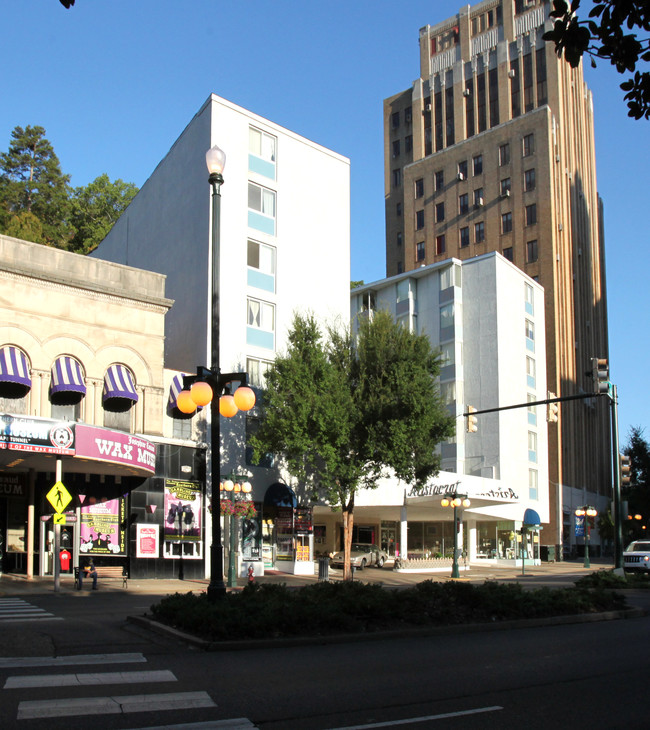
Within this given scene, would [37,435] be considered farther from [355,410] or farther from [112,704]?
[112,704]

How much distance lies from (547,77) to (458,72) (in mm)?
11157

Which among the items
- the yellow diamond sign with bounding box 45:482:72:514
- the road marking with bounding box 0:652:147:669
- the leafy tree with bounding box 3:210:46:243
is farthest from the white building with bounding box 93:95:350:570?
the road marking with bounding box 0:652:147:669

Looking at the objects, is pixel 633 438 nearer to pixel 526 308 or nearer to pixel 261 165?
pixel 526 308

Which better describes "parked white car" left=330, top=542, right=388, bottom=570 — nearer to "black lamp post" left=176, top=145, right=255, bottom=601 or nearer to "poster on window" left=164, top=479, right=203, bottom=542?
"poster on window" left=164, top=479, right=203, bottom=542

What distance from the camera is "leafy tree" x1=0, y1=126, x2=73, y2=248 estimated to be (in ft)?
210

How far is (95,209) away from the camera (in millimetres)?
65938

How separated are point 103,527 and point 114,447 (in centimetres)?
535

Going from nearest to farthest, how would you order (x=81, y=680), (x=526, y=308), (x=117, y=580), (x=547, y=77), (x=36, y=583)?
(x=81, y=680)
(x=36, y=583)
(x=117, y=580)
(x=526, y=308)
(x=547, y=77)

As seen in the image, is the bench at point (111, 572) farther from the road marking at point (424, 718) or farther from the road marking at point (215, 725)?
the road marking at point (424, 718)

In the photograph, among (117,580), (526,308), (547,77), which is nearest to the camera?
(117,580)

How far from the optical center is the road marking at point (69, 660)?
419 inches

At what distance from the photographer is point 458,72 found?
8400 centimetres

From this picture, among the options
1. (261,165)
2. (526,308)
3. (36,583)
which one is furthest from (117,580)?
(526,308)

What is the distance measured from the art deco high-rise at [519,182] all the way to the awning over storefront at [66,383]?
4164 cm
